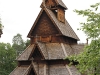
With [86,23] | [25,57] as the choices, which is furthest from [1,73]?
[86,23]

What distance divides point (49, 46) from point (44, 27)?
222 cm

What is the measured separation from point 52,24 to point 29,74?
18.5 ft

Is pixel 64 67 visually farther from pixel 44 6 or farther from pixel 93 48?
pixel 93 48

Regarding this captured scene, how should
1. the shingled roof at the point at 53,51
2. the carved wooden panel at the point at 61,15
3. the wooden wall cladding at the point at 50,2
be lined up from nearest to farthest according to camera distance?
the shingled roof at the point at 53,51
the wooden wall cladding at the point at 50,2
the carved wooden panel at the point at 61,15

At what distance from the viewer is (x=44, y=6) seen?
28641 millimetres

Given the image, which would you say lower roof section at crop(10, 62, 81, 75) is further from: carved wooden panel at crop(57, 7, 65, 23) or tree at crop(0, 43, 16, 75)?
tree at crop(0, 43, 16, 75)

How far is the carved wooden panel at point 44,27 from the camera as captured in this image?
92.2 ft

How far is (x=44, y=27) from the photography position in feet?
93.7

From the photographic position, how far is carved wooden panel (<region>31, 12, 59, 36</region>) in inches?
1106

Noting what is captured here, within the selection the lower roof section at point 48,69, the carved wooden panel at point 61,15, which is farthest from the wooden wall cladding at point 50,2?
the lower roof section at point 48,69

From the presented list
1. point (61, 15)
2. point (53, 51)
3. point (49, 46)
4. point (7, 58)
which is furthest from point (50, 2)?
point (7, 58)

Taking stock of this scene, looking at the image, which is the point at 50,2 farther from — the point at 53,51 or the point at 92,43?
the point at 92,43

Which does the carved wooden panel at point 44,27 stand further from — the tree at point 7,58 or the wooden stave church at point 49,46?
the tree at point 7,58

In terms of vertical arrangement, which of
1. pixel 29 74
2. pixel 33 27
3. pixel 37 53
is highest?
pixel 33 27
